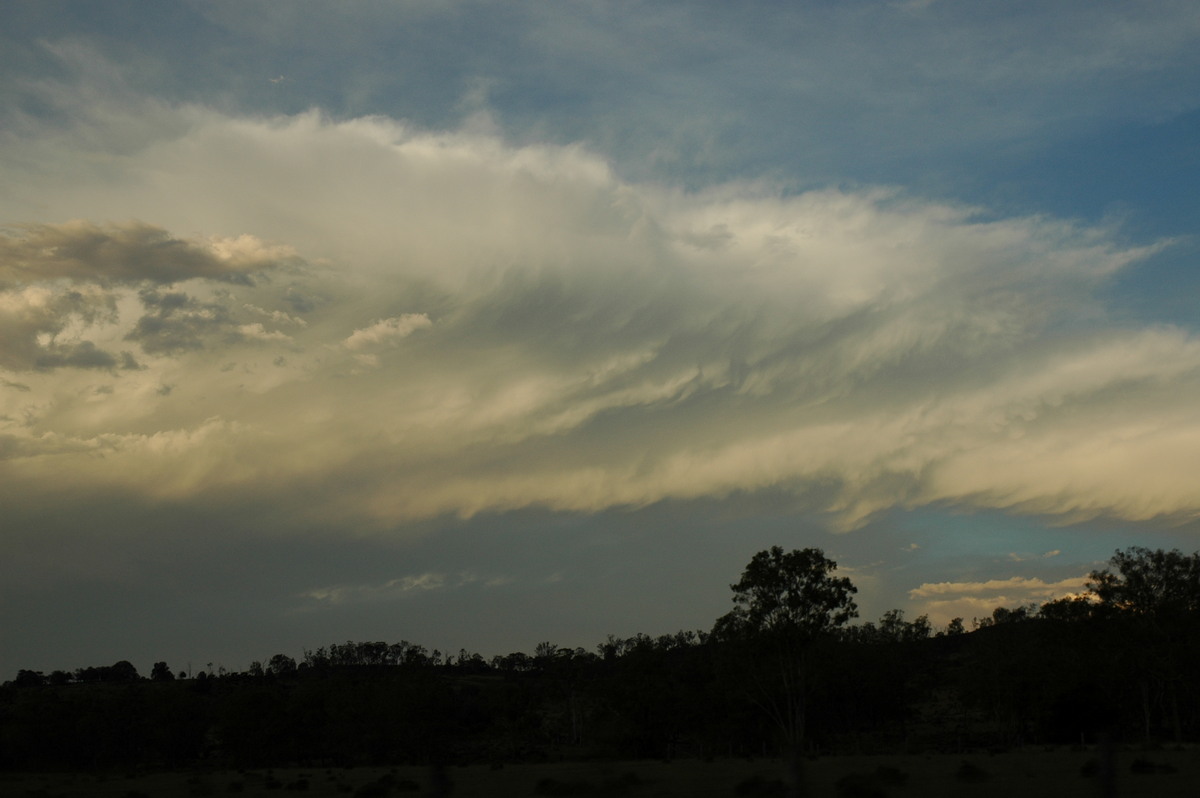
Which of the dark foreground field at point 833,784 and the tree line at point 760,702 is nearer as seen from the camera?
the dark foreground field at point 833,784

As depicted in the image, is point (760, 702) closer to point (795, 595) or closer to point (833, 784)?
point (795, 595)

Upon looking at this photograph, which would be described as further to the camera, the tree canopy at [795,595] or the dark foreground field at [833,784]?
the tree canopy at [795,595]

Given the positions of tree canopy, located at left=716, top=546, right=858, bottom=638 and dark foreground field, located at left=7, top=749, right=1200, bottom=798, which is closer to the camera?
dark foreground field, located at left=7, top=749, right=1200, bottom=798

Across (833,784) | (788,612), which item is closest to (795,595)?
(788,612)

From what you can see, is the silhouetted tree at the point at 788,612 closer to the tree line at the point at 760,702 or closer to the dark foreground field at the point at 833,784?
the tree line at the point at 760,702

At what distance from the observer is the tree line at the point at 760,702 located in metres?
75.6

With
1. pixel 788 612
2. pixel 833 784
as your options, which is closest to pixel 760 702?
pixel 788 612

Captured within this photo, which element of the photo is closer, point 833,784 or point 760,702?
point 833,784

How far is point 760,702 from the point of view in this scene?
78.4 m

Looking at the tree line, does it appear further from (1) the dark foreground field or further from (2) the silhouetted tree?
(1) the dark foreground field

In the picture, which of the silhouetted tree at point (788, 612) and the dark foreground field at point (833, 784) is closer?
the dark foreground field at point (833, 784)

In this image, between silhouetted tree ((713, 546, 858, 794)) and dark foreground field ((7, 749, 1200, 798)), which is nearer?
dark foreground field ((7, 749, 1200, 798))

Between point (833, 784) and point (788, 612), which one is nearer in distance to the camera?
point (833, 784)

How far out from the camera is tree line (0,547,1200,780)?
7556 centimetres
